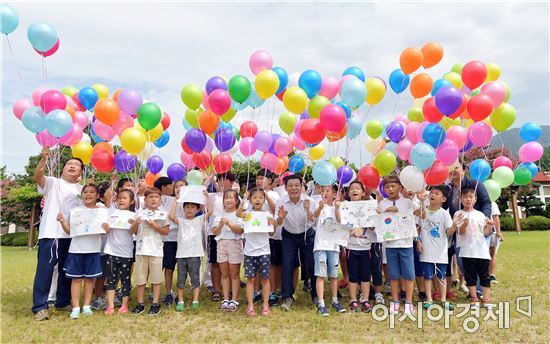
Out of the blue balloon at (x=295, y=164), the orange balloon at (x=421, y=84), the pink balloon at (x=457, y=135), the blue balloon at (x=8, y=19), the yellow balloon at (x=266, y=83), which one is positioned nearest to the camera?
the blue balloon at (x=8, y=19)

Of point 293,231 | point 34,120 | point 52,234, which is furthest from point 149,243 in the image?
point 34,120

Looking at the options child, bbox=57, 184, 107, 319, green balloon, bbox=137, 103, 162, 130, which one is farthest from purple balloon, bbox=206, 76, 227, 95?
child, bbox=57, 184, 107, 319

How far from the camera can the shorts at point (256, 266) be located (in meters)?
4.33

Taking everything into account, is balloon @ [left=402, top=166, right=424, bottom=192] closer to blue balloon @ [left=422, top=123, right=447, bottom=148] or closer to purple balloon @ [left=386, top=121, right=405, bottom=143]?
blue balloon @ [left=422, top=123, right=447, bottom=148]

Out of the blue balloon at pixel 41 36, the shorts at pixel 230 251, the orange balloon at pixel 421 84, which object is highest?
the blue balloon at pixel 41 36

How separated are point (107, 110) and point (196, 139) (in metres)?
1.10

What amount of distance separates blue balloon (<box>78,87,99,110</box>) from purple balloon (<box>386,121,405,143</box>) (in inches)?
161

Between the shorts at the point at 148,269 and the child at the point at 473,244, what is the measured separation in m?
3.46

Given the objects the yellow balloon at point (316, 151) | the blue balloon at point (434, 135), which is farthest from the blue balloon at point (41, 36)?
the blue balloon at point (434, 135)

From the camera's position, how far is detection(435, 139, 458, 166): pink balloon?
440 centimetres

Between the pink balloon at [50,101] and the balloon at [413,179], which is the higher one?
the pink balloon at [50,101]

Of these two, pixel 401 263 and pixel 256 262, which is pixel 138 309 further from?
pixel 401 263

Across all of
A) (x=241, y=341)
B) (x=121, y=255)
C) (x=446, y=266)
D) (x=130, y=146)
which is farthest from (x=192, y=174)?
(x=446, y=266)

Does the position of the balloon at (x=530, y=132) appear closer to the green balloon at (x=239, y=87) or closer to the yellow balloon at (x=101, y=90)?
the green balloon at (x=239, y=87)
